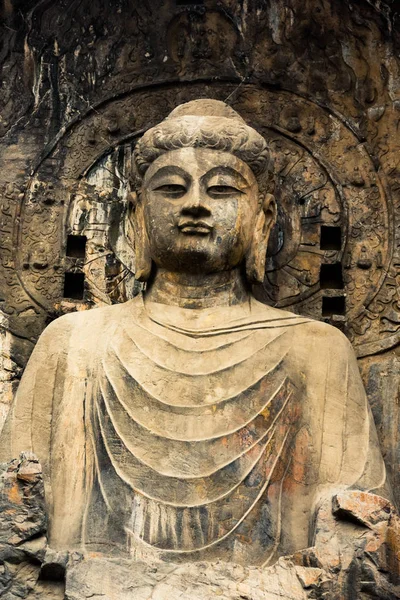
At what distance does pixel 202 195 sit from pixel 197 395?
4.42 ft

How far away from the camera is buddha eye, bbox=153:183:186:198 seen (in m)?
13.1

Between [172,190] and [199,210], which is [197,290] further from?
[172,190]

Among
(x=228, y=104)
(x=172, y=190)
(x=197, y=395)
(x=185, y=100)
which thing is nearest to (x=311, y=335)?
(x=197, y=395)

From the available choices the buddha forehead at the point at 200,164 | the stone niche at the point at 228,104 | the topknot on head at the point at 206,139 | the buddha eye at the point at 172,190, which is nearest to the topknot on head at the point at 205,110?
the topknot on head at the point at 206,139

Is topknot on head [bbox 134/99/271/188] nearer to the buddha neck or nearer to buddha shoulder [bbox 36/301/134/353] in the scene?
the buddha neck

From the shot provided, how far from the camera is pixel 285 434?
12.6 m

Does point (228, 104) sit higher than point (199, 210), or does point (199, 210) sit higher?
point (228, 104)

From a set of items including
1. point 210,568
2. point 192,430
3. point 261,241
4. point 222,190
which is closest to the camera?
point 210,568

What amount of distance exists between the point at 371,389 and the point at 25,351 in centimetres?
246

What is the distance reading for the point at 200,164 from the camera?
13.0 m

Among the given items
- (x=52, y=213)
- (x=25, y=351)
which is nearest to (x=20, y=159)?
(x=52, y=213)

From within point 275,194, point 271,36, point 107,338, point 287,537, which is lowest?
point 287,537

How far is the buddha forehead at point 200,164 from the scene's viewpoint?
13031 mm

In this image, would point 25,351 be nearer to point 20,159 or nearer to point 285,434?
point 20,159
